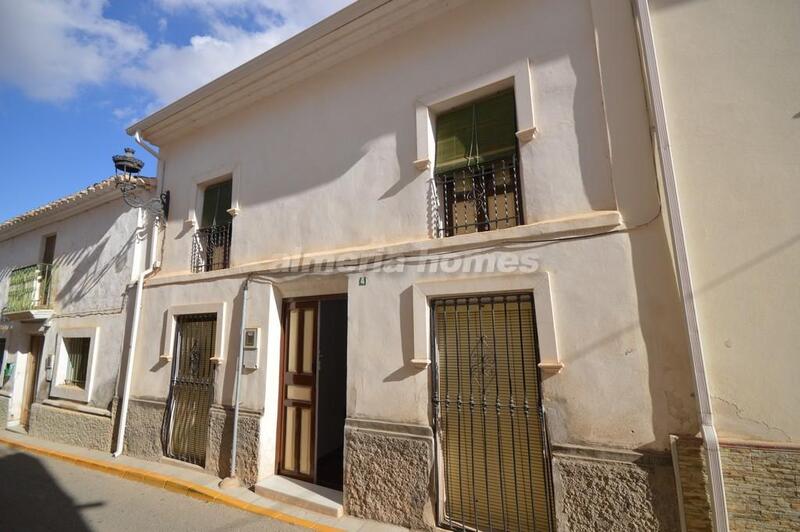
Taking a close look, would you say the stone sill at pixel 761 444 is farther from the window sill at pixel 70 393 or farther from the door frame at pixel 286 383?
the window sill at pixel 70 393

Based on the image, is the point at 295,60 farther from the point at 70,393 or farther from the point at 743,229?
the point at 70,393

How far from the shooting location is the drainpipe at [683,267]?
267cm

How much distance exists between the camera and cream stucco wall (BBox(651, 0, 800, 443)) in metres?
2.76

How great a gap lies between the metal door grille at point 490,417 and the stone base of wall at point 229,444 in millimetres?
2603

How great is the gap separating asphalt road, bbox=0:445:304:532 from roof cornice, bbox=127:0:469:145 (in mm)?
5742

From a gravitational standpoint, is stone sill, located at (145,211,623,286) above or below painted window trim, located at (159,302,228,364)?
above

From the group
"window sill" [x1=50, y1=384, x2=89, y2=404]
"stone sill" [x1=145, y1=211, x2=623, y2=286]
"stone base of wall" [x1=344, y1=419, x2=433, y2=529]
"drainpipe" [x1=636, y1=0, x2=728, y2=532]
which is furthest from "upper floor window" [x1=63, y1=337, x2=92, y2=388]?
"drainpipe" [x1=636, y1=0, x2=728, y2=532]

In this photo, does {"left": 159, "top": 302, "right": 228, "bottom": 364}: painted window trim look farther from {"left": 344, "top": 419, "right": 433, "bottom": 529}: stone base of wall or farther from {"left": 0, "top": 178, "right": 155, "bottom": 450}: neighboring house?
{"left": 344, "top": 419, "right": 433, "bottom": 529}: stone base of wall

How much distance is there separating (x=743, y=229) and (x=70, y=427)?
10296 mm

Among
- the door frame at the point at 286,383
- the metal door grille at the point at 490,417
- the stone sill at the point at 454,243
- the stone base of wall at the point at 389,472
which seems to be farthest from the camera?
the door frame at the point at 286,383

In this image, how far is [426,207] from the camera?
4367 millimetres

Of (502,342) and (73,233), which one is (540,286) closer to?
(502,342)

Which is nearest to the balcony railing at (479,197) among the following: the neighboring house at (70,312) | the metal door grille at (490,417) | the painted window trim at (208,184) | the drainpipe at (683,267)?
the metal door grille at (490,417)

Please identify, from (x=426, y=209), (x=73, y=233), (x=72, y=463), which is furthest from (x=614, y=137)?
(x=73, y=233)
